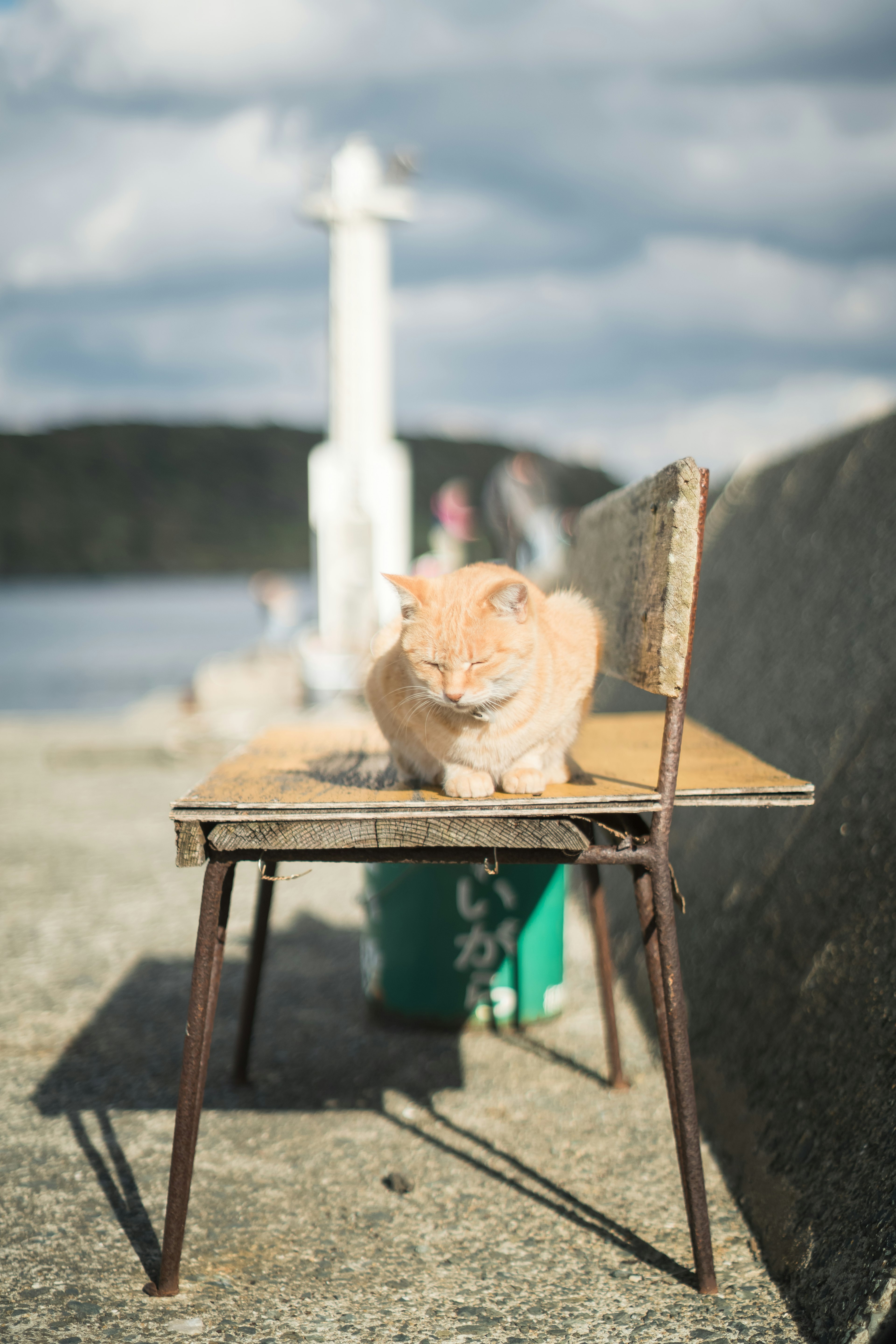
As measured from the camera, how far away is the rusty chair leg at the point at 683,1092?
1.74 m

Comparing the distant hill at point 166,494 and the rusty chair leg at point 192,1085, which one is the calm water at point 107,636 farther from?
the rusty chair leg at point 192,1085

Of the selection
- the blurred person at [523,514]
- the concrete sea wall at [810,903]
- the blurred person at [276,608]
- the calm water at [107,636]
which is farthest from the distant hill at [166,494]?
the concrete sea wall at [810,903]

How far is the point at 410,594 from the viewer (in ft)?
6.29

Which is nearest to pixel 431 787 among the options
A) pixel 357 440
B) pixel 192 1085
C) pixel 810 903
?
pixel 192 1085

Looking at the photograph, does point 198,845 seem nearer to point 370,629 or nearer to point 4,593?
point 370,629

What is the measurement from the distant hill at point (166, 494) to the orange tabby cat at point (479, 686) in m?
57.6

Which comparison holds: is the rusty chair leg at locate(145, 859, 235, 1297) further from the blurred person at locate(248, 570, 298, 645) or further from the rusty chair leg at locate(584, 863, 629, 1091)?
the blurred person at locate(248, 570, 298, 645)

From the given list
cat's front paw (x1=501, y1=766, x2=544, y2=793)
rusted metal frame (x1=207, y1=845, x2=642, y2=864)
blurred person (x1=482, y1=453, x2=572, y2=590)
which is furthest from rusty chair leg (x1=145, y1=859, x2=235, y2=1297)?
blurred person (x1=482, y1=453, x2=572, y2=590)

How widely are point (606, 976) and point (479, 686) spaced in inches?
44.5

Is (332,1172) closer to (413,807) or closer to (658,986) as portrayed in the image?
(658,986)

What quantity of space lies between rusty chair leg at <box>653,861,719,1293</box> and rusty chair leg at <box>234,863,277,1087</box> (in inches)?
44.3

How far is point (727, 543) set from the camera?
3.59 metres

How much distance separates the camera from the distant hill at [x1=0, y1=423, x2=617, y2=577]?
229ft

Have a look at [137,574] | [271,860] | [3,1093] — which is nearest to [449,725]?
[271,860]
